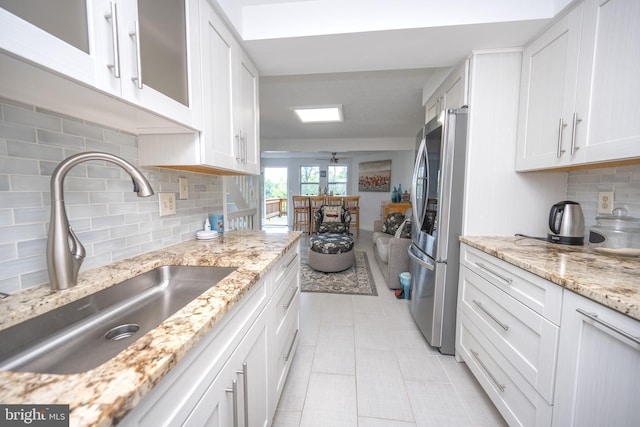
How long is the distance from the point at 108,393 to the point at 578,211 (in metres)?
2.07

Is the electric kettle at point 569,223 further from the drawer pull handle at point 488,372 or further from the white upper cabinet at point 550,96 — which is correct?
the drawer pull handle at point 488,372

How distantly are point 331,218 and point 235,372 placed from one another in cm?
502

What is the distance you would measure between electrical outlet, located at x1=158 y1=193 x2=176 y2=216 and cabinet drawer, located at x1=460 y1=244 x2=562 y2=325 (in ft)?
5.90

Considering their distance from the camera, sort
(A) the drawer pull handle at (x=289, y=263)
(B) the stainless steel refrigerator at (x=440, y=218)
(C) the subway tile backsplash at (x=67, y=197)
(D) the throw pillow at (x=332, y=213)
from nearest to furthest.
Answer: (C) the subway tile backsplash at (x=67, y=197) → (A) the drawer pull handle at (x=289, y=263) → (B) the stainless steel refrigerator at (x=440, y=218) → (D) the throw pillow at (x=332, y=213)

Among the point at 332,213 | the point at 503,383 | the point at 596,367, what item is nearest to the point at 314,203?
the point at 332,213

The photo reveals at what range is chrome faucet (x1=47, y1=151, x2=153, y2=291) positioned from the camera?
27.7 inches

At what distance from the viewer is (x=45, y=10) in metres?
0.53

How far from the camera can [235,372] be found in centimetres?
76

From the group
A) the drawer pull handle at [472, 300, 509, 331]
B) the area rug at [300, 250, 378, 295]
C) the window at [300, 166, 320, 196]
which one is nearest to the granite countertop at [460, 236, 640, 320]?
the drawer pull handle at [472, 300, 509, 331]

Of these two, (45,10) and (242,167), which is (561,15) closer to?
(242,167)

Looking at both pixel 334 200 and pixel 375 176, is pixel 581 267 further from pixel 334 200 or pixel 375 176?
pixel 375 176

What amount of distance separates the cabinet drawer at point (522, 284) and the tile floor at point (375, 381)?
72 centimetres

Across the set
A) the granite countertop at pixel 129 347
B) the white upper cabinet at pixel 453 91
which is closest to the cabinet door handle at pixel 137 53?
the granite countertop at pixel 129 347

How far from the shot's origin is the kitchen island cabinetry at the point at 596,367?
0.71 m
